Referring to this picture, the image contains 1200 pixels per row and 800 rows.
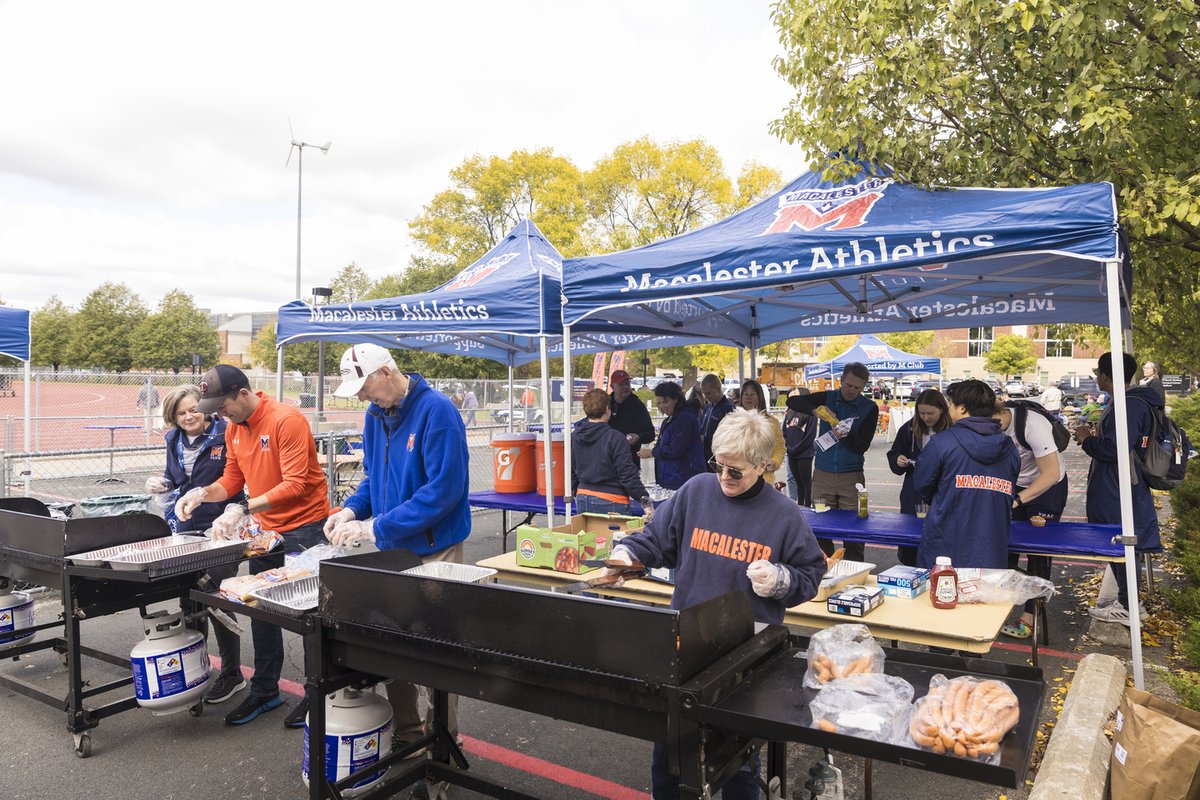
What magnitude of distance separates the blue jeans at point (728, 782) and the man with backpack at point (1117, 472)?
4011mm

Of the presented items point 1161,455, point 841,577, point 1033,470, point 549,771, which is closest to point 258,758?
point 549,771

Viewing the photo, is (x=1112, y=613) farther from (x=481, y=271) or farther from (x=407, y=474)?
(x=481, y=271)

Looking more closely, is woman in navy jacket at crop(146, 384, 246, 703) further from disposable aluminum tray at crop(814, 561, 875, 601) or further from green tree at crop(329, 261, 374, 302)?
green tree at crop(329, 261, 374, 302)

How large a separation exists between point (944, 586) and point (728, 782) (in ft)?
5.64

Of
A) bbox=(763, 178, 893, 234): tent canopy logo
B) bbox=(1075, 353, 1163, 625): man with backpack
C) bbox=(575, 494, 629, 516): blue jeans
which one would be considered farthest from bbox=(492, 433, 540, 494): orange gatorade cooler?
bbox=(1075, 353, 1163, 625): man with backpack

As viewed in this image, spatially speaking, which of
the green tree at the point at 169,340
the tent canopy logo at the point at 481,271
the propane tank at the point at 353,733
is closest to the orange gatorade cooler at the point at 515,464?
the tent canopy logo at the point at 481,271

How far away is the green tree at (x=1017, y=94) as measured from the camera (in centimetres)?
477

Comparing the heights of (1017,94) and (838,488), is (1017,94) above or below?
above

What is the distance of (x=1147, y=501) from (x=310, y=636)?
5.35 metres

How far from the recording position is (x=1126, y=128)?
4.96 m

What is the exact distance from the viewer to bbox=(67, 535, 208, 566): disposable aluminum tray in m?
3.67

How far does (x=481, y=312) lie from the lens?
6078 mm

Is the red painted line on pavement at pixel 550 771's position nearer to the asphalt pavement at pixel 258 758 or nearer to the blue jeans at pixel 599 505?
the asphalt pavement at pixel 258 758

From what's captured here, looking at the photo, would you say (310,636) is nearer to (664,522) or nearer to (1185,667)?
(664,522)
